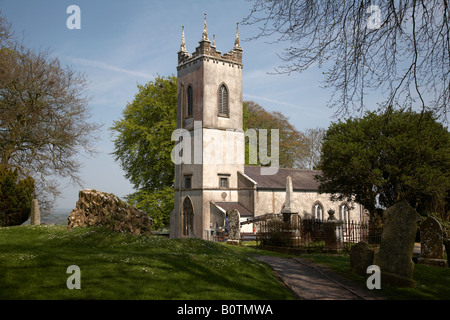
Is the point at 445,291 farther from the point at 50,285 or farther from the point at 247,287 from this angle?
the point at 50,285

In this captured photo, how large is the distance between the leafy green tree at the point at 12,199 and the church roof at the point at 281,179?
1881cm

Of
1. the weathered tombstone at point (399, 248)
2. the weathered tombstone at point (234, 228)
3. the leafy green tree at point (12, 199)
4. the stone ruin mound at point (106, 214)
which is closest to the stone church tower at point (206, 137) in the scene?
the weathered tombstone at point (234, 228)

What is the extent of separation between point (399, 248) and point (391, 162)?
1564 centimetres

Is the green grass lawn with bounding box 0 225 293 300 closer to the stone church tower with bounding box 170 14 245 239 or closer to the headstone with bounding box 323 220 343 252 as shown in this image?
the headstone with bounding box 323 220 343 252

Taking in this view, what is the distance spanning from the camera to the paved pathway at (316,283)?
10.3 meters

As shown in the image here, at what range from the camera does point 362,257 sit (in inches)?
512

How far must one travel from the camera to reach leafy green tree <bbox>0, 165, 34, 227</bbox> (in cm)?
2402

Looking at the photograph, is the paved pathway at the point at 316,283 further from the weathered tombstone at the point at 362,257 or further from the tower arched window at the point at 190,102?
the tower arched window at the point at 190,102

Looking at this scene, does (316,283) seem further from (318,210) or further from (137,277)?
(318,210)

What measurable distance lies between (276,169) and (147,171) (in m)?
13.4

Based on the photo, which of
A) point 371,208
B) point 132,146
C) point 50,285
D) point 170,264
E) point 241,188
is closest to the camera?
point 50,285

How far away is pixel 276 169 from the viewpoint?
40.6m

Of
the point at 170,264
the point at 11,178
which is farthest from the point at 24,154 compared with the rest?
the point at 170,264
